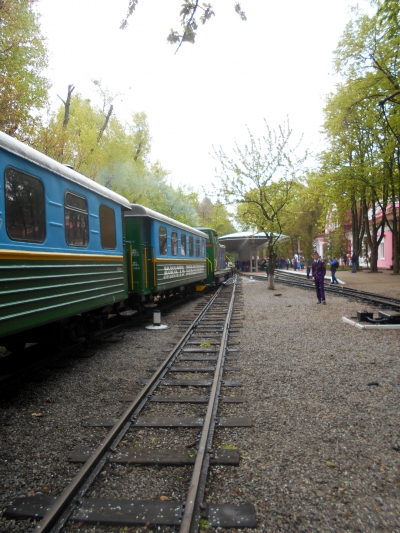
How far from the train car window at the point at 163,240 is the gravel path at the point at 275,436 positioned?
4.45 meters

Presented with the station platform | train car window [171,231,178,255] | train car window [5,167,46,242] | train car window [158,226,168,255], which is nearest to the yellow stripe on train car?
train car window [5,167,46,242]

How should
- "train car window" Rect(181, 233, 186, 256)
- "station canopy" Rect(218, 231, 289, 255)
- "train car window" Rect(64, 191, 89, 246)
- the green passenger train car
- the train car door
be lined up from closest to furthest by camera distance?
"train car window" Rect(64, 191, 89, 246)
the green passenger train car
the train car door
"train car window" Rect(181, 233, 186, 256)
"station canopy" Rect(218, 231, 289, 255)

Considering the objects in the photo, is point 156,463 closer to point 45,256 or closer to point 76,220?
point 45,256

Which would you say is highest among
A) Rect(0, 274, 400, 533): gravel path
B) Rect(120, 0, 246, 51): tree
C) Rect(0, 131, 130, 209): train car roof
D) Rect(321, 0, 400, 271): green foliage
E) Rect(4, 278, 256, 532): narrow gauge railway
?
Rect(321, 0, 400, 271): green foliage

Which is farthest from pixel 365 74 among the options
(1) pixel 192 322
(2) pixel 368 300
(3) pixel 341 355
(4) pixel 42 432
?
(4) pixel 42 432

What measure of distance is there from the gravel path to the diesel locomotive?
847 mm

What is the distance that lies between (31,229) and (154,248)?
5783mm

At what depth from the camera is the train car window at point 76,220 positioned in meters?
6.09

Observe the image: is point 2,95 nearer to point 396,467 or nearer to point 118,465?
point 118,465

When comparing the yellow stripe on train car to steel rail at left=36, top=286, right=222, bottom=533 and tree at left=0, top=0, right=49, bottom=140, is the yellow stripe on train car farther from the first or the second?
tree at left=0, top=0, right=49, bottom=140

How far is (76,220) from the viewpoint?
6.41m

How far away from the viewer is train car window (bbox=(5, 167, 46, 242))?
15.0 feet

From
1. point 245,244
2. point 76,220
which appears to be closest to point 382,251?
point 245,244

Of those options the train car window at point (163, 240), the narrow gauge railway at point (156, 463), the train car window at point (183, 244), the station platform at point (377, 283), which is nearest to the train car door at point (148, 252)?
the train car window at point (163, 240)
